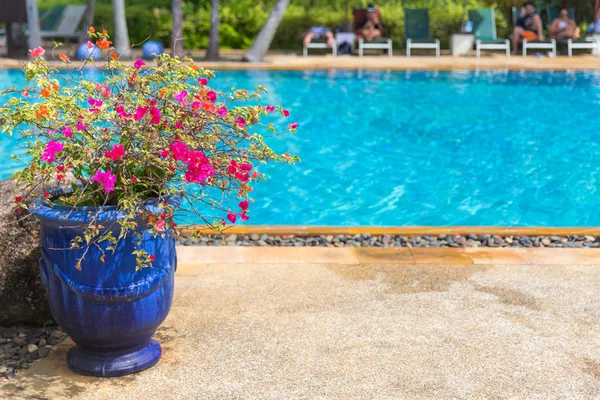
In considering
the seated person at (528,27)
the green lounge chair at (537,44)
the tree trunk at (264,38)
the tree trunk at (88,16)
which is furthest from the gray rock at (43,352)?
the seated person at (528,27)

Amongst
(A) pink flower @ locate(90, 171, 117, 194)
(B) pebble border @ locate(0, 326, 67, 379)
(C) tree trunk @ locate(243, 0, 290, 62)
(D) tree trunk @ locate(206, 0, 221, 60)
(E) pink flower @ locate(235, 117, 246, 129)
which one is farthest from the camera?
(D) tree trunk @ locate(206, 0, 221, 60)

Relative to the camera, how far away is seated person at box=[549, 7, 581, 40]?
65.9 ft

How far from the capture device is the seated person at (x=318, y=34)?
797 inches

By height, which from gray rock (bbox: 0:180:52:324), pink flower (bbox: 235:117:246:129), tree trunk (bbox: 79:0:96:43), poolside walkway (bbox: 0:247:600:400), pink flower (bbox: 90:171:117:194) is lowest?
poolside walkway (bbox: 0:247:600:400)

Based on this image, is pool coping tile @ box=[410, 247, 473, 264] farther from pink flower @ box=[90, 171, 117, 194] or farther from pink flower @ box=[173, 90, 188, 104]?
pink flower @ box=[90, 171, 117, 194]

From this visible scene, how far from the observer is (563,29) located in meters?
20.1

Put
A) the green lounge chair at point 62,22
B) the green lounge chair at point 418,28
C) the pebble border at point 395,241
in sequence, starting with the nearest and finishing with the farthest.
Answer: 1. the pebble border at point 395,241
2. the green lounge chair at point 418,28
3. the green lounge chair at point 62,22

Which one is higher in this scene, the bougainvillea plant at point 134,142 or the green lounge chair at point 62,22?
the green lounge chair at point 62,22

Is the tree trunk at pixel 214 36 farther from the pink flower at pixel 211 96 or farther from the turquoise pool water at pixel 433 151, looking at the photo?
the pink flower at pixel 211 96

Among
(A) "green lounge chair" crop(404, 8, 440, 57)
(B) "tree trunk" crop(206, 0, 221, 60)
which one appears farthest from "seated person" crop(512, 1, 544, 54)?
(B) "tree trunk" crop(206, 0, 221, 60)

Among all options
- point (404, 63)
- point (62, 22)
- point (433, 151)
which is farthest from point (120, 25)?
point (433, 151)

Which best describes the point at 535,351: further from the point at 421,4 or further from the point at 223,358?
the point at 421,4

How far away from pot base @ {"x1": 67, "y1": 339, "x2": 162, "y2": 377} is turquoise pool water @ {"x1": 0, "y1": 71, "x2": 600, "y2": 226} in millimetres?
4624

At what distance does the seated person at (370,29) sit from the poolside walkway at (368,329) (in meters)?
14.8
